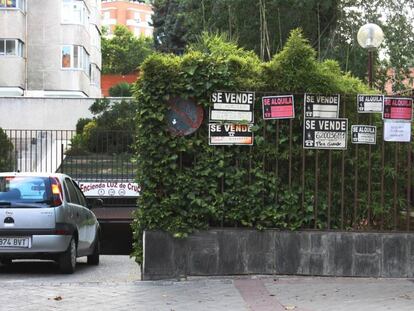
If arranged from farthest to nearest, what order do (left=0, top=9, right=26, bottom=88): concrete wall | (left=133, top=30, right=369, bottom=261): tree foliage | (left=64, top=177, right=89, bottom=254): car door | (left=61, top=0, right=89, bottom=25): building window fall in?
(left=61, top=0, right=89, bottom=25): building window
(left=0, top=9, right=26, bottom=88): concrete wall
(left=64, top=177, right=89, bottom=254): car door
(left=133, top=30, right=369, bottom=261): tree foliage

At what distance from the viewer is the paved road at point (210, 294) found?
735 centimetres

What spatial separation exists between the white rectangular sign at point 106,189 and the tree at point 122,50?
64.4 metres

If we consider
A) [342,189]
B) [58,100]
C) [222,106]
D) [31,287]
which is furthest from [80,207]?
[58,100]

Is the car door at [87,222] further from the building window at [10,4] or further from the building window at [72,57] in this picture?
the building window at [72,57]

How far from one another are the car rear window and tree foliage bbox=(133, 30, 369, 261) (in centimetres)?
175

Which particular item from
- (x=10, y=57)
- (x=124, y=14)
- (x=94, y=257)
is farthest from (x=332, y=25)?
(x=124, y=14)

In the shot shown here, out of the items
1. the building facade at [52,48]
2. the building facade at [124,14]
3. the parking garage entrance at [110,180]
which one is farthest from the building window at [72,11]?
the building facade at [124,14]

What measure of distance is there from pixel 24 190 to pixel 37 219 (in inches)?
21.0

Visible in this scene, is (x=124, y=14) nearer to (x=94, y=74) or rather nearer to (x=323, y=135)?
(x=94, y=74)

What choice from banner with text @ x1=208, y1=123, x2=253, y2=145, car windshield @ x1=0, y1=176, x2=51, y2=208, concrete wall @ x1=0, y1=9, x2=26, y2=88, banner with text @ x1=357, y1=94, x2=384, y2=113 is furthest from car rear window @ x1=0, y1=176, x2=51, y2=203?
concrete wall @ x1=0, y1=9, x2=26, y2=88

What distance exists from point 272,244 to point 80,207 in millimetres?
3713

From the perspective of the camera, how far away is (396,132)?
9188mm

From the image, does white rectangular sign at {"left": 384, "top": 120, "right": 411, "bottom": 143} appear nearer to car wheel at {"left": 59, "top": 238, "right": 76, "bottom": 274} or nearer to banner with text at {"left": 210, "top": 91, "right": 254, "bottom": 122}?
banner with text at {"left": 210, "top": 91, "right": 254, "bottom": 122}

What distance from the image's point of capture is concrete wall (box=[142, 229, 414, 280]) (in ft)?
29.5
